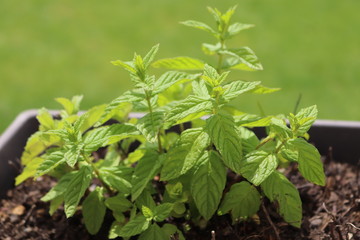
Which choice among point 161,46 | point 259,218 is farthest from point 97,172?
point 161,46

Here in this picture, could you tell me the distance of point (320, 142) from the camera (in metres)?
2.20

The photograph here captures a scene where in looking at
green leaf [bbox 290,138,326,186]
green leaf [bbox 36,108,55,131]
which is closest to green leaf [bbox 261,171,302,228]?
green leaf [bbox 290,138,326,186]

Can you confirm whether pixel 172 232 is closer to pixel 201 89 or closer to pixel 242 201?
pixel 242 201

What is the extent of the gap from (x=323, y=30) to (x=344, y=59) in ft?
1.46

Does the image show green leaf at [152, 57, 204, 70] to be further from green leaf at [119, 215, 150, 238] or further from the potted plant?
green leaf at [119, 215, 150, 238]

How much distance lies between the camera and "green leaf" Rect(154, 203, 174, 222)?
1615 millimetres

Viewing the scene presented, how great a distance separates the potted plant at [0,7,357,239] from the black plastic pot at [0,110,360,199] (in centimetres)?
31

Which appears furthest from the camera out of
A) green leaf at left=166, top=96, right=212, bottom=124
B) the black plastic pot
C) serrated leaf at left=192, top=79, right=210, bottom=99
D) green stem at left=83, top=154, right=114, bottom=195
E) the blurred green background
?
the blurred green background

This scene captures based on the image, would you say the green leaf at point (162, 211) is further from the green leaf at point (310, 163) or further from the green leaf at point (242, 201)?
the green leaf at point (310, 163)

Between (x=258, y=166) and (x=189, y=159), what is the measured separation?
0.19 meters

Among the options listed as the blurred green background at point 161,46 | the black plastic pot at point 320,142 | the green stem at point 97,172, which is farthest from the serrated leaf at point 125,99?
the blurred green background at point 161,46

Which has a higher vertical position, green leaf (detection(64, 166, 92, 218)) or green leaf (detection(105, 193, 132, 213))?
green leaf (detection(64, 166, 92, 218))

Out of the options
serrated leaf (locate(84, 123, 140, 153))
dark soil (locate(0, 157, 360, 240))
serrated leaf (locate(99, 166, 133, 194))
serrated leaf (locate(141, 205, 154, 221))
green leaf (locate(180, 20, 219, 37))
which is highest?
green leaf (locate(180, 20, 219, 37))

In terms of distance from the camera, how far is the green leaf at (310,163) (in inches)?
60.2
